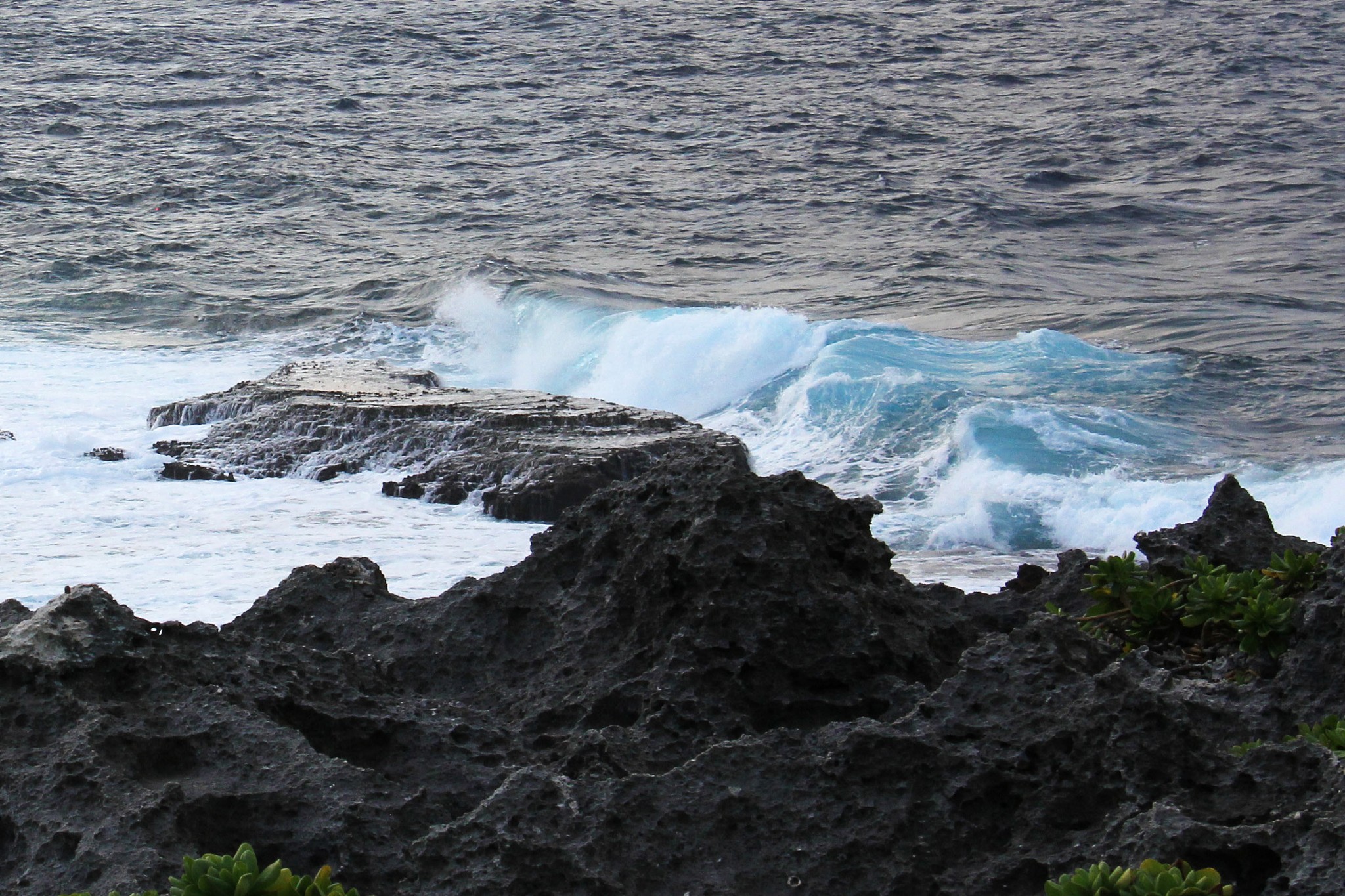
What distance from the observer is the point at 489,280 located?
1520 centimetres

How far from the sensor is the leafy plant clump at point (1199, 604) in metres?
2.92

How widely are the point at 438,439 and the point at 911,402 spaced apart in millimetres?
3479

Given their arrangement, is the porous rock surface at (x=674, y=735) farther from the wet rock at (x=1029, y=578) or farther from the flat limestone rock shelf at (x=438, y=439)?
the flat limestone rock shelf at (x=438, y=439)

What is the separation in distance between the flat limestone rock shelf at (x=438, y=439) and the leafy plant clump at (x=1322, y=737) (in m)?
5.43

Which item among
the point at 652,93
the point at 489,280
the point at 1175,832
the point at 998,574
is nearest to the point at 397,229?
the point at 489,280

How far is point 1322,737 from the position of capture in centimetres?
237

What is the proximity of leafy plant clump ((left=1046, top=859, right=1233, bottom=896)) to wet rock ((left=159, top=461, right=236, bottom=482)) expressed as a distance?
7663 mm

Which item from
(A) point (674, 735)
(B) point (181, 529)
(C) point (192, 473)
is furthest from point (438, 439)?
(A) point (674, 735)

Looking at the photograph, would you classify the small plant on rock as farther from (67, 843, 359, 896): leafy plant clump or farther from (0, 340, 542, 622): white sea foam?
(0, 340, 542, 622): white sea foam

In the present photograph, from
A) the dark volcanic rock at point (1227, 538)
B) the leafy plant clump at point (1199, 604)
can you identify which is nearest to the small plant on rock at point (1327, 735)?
the leafy plant clump at point (1199, 604)

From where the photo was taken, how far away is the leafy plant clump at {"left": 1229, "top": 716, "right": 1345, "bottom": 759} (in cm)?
226

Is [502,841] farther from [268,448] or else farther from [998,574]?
[268,448]

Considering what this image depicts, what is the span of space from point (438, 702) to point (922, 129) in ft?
63.9

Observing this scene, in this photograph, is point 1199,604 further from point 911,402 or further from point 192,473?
point 911,402
